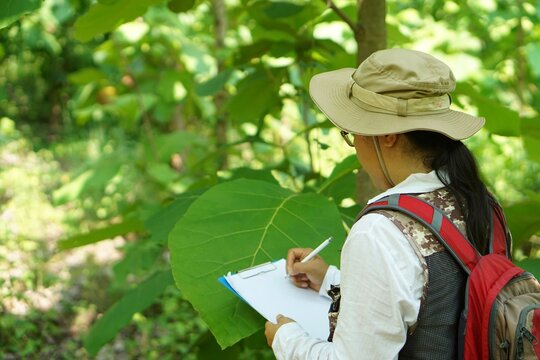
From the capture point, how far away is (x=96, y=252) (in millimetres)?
5230

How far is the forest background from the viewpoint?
1.53 meters

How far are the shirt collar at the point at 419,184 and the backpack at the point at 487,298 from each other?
0.04 metres

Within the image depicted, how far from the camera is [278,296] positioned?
1.37 meters

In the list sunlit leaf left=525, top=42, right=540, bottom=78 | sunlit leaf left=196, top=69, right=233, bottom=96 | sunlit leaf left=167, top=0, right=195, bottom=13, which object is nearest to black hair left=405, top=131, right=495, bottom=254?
sunlit leaf left=167, top=0, right=195, bottom=13

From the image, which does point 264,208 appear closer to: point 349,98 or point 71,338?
point 349,98

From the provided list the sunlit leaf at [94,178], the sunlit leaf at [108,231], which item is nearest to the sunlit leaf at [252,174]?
the sunlit leaf at [108,231]

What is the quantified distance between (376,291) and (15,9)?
0.97 meters

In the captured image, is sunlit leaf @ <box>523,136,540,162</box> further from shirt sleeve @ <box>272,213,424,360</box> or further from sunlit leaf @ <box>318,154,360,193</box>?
shirt sleeve @ <box>272,213,424,360</box>

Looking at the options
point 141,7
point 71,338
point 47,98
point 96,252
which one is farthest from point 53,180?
point 141,7

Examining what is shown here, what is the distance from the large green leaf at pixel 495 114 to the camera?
1.93 m

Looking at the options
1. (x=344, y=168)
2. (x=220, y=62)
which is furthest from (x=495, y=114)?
(x=220, y=62)

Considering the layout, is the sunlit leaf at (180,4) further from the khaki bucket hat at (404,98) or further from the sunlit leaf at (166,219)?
the khaki bucket hat at (404,98)

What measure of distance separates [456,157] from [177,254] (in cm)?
57

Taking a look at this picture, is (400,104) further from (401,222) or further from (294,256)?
(294,256)
